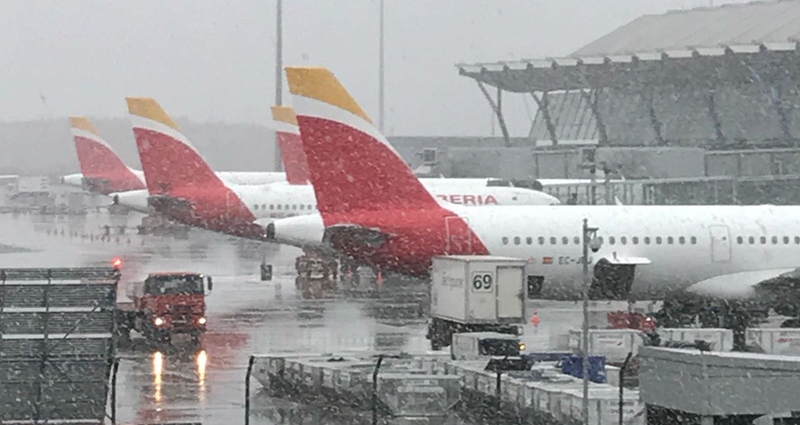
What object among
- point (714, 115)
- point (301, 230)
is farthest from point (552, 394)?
point (714, 115)

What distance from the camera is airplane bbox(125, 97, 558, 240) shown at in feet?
197

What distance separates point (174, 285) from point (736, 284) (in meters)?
16.1

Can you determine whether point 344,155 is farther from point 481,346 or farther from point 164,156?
point 164,156

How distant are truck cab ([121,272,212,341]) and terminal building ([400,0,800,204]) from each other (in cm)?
4101

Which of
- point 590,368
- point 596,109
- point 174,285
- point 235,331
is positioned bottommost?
point 590,368

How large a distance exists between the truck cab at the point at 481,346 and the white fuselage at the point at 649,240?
921 centimetres

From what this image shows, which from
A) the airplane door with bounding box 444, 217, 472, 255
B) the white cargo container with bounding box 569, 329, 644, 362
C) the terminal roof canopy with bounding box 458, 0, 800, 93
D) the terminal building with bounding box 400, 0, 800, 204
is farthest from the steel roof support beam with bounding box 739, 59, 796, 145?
the white cargo container with bounding box 569, 329, 644, 362

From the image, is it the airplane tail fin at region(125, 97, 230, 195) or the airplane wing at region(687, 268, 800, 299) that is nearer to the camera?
the airplane wing at region(687, 268, 800, 299)

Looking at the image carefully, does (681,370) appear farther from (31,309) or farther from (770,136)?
(770,136)

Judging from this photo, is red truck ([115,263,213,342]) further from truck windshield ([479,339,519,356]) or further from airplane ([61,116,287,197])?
airplane ([61,116,287,197])

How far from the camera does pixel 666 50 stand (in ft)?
329

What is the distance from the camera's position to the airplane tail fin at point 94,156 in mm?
89750

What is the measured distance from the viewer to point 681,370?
1766 centimetres

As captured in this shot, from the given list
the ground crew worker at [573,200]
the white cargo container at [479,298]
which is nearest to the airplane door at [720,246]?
the white cargo container at [479,298]
